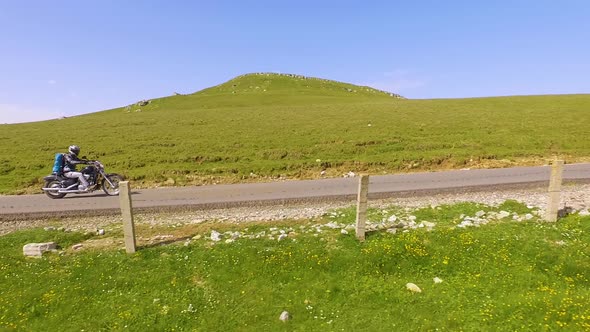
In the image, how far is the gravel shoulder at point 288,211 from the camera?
12.9 metres

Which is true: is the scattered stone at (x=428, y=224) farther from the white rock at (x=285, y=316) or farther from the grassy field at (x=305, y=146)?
the grassy field at (x=305, y=146)

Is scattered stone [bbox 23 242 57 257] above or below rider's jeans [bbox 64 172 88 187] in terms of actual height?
below

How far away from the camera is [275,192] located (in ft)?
55.5

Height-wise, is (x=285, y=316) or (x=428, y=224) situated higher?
(x=428, y=224)

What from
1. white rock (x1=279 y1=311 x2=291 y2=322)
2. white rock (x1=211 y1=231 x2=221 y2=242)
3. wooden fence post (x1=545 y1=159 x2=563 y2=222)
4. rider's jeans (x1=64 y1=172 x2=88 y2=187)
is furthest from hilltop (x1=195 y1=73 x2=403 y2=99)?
white rock (x1=279 y1=311 x2=291 y2=322)

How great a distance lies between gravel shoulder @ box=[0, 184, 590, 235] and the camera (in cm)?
1295

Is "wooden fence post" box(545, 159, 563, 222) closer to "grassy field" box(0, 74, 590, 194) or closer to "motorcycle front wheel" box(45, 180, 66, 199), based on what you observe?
"grassy field" box(0, 74, 590, 194)

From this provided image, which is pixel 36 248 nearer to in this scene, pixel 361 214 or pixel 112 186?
pixel 112 186

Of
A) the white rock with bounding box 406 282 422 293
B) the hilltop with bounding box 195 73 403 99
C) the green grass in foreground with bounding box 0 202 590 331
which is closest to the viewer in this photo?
the green grass in foreground with bounding box 0 202 590 331

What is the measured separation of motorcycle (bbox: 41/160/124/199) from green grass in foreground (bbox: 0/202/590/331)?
696 centimetres

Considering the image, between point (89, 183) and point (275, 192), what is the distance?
909 centimetres

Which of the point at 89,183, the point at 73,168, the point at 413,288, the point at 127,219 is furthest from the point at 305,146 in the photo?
the point at 413,288

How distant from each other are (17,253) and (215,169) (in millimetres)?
14038

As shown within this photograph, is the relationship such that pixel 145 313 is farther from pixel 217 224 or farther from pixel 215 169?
pixel 215 169
